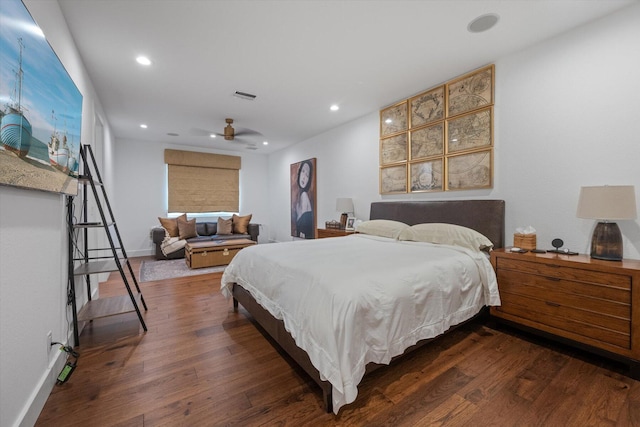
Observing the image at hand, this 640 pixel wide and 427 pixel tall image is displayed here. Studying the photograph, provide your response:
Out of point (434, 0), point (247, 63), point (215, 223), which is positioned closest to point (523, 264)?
point (434, 0)

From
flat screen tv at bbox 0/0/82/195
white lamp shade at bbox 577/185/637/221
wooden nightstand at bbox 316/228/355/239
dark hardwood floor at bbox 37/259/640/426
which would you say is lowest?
dark hardwood floor at bbox 37/259/640/426

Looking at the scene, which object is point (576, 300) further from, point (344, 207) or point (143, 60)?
point (143, 60)

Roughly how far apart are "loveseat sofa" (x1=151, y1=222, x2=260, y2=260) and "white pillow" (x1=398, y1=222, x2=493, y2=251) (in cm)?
413

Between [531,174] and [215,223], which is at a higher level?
[531,174]

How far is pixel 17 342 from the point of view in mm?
1336

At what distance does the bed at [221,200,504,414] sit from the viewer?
A: 1447 millimetres

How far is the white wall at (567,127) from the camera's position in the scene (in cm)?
212

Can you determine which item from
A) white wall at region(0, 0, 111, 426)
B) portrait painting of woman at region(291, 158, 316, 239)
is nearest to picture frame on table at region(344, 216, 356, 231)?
portrait painting of woman at region(291, 158, 316, 239)

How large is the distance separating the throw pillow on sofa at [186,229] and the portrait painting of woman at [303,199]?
2.21 m

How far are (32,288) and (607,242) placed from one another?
12.6 feet

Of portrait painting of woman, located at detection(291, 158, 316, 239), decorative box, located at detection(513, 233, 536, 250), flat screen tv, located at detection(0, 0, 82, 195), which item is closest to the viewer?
flat screen tv, located at detection(0, 0, 82, 195)

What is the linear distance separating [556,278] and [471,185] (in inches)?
50.4

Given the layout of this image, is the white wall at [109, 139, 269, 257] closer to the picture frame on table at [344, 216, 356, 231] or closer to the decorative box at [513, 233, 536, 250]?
the picture frame on table at [344, 216, 356, 231]

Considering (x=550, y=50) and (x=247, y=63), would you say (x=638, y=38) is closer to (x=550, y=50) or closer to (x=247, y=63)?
(x=550, y=50)
